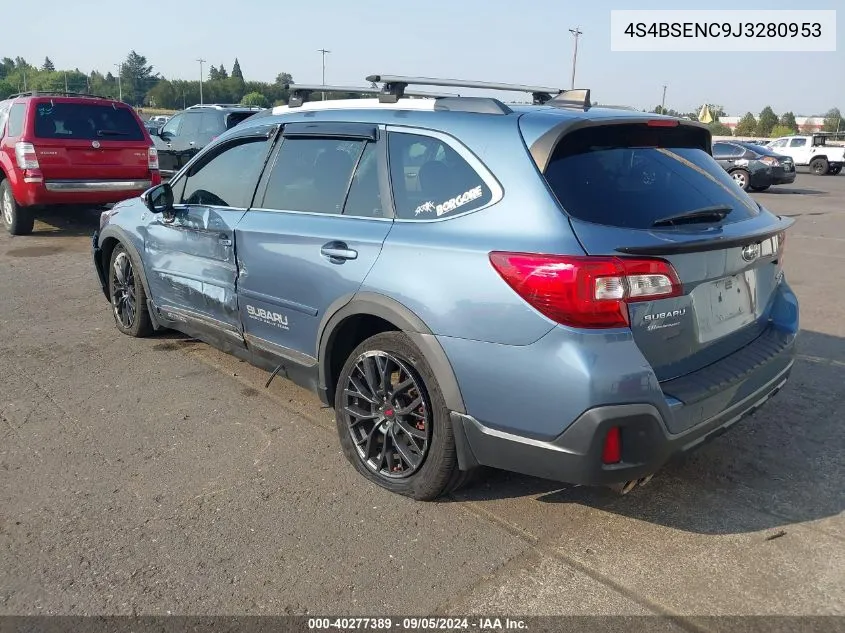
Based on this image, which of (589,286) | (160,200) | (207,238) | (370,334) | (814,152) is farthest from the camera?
(814,152)

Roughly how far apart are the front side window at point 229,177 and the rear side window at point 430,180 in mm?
1138

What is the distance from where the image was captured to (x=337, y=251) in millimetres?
3342

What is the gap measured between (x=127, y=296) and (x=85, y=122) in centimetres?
598

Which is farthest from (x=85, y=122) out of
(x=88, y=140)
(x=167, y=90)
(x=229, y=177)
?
(x=167, y=90)

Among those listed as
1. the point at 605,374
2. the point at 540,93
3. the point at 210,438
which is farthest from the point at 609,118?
the point at 210,438

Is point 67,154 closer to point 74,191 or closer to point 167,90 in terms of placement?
point 74,191

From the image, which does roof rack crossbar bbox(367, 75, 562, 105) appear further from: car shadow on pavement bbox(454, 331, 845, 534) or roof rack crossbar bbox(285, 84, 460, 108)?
car shadow on pavement bbox(454, 331, 845, 534)

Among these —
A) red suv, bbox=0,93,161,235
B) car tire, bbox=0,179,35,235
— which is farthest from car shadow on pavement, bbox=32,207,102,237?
red suv, bbox=0,93,161,235

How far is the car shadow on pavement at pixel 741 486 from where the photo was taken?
3.11 metres

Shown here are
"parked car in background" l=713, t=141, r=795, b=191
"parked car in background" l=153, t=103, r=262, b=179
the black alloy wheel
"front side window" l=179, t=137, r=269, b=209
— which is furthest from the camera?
"parked car in background" l=713, t=141, r=795, b=191

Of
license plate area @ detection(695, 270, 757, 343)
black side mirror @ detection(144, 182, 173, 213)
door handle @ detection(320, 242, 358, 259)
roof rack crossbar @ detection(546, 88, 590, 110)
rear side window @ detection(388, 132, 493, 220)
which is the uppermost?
roof rack crossbar @ detection(546, 88, 590, 110)

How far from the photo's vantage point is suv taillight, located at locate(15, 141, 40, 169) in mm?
9578

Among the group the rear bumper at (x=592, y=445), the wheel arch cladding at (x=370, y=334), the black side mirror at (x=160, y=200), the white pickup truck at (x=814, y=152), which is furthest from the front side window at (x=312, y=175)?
the white pickup truck at (x=814, y=152)

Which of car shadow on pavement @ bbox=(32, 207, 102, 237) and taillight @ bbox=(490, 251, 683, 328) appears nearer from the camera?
taillight @ bbox=(490, 251, 683, 328)
